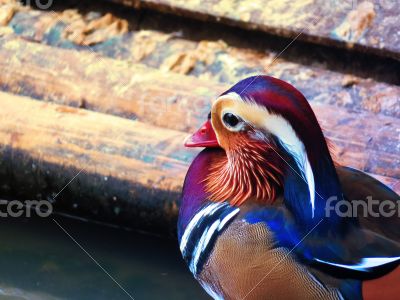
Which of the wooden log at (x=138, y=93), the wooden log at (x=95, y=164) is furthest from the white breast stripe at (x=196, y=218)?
the wooden log at (x=138, y=93)

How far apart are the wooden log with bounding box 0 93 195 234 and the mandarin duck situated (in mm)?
467

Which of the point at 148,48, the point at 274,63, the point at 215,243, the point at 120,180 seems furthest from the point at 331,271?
the point at 148,48

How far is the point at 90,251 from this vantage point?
2066mm

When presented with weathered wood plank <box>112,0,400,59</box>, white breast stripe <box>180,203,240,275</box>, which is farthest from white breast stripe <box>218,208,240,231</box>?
weathered wood plank <box>112,0,400,59</box>

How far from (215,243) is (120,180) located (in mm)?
538

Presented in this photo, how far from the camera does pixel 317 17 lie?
2334 mm

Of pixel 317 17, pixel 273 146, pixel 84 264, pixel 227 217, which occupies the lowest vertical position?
pixel 84 264

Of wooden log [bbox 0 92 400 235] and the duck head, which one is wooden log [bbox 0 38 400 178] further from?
the duck head

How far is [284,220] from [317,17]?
41.6 inches

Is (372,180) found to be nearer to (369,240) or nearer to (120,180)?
(369,240)

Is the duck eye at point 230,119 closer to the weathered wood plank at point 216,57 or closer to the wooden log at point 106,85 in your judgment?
the wooden log at point 106,85

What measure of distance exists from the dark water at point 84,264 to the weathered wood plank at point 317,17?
645 millimetres

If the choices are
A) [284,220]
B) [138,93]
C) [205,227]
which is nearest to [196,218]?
[205,227]

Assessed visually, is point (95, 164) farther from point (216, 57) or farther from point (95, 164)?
point (216, 57)
